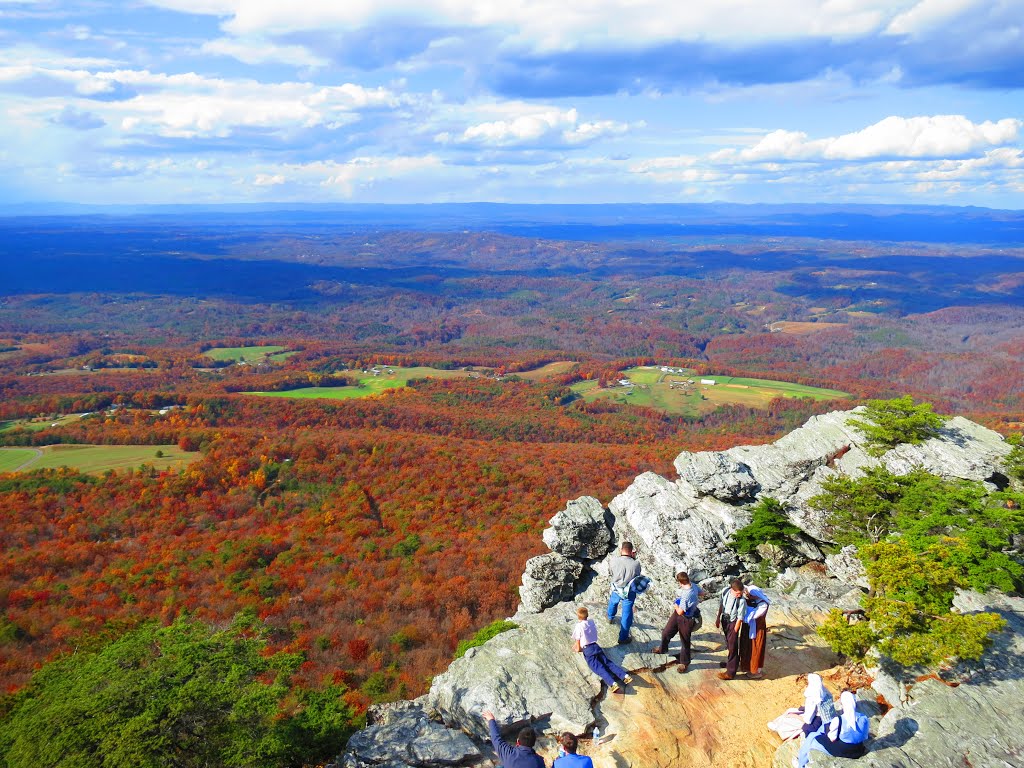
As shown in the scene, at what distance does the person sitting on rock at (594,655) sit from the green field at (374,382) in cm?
11124

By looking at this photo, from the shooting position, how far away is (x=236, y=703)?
47.3 ft

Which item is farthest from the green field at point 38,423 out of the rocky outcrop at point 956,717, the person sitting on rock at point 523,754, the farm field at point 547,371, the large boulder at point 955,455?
the rocky outcrop at point 956,717

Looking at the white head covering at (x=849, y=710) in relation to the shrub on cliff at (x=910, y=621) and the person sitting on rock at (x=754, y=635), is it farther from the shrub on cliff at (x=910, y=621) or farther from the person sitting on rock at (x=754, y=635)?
the person sitting on rock at (x=754, y=635)

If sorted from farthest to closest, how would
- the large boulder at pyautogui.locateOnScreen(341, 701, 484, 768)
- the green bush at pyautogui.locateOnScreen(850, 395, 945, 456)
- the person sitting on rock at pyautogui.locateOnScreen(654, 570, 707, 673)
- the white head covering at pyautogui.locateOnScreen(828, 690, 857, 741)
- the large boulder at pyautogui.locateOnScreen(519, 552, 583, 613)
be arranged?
1. the green bush at pyautogui.locateOnScreen(850, 395, 945, 456)
2. the large boulder at pyautogui.locateOnScreen(519, 552, 583, 613)
3. the person sitting on rock at pyautogui.locateOnScreen(654, 570, 707, 673)
4. the large boulder at pyautogui.locateOnScreen(341, 701, 484, 768)
5. the white head covering at pyautogui.locateOnScreen(828, 690, 857, 741)

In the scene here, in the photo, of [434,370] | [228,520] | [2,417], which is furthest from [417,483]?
[434,370]

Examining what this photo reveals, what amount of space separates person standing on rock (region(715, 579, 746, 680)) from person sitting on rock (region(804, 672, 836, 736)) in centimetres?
245

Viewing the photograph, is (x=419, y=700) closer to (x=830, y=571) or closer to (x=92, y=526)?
(x=830, y=571)

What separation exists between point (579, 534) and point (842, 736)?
1517cm

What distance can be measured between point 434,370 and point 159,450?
92.9 m

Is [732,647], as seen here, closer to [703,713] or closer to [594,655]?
[703,713]

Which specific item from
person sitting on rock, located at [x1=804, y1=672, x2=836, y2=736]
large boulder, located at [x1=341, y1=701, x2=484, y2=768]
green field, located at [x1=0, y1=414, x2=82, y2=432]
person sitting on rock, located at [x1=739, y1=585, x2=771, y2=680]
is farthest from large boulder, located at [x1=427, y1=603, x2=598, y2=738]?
green field, located at [x1=0, y1=414, x2=82, y2=432]

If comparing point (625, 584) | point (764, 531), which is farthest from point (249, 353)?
point (625, 584)

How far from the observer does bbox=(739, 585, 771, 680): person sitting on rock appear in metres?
15.0

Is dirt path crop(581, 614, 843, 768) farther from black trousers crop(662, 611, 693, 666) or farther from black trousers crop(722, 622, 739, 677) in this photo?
black trousers crop(662, 611, 693, 666)
